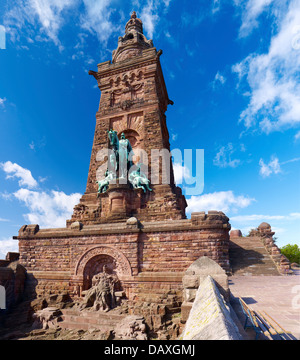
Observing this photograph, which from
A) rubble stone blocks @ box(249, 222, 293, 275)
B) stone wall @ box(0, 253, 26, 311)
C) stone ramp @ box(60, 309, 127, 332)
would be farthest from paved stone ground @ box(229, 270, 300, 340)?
stone wall @ box(0, 253, 26, 311)

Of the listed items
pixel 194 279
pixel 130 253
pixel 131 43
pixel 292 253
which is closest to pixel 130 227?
pixel 130 253

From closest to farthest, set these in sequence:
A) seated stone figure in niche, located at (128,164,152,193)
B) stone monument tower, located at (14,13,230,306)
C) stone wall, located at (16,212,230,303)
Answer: stone wall, located at (16,212,230,303) < stone monument tower, located at (14,13,230,306) < seated stone figure in niche, located at (128,164,152,193)

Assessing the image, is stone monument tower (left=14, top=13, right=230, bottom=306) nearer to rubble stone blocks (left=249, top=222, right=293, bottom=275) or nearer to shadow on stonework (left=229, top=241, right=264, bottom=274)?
shadow on stonework (left=229, top=241, right=264, bottom=274)

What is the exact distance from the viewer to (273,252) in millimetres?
13234

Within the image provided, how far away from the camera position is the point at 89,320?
875cm

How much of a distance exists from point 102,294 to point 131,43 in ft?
69.1

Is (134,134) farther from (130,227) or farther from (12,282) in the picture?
(12,282)

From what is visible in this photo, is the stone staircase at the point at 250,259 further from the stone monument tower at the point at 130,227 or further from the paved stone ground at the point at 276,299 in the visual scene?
the stone monument tower at the point at 130,227

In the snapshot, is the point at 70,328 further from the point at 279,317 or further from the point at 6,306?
the point at 279,317

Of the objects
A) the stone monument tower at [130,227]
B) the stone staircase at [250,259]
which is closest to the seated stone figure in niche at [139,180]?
the stone monument tower at [130,227]

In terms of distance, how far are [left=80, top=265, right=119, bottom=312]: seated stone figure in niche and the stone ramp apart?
0.27 m

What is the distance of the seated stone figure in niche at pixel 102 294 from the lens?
9.08 meters

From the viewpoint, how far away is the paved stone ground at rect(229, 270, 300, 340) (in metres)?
4.76

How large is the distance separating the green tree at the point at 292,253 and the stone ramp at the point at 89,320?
30.6 metres
